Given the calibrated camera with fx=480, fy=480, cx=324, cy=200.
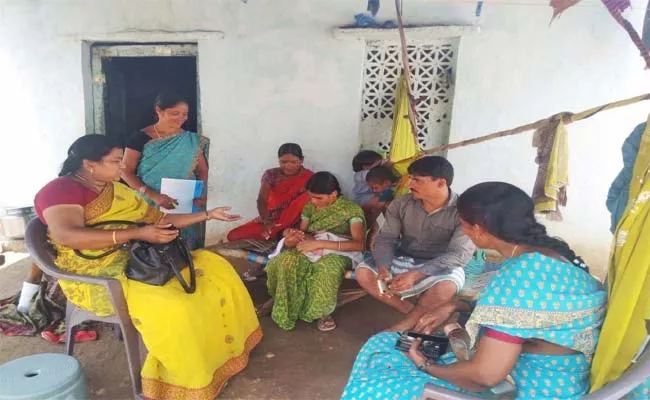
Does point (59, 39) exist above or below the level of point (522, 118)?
above

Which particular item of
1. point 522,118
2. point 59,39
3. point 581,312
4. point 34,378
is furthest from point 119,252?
point 522,118


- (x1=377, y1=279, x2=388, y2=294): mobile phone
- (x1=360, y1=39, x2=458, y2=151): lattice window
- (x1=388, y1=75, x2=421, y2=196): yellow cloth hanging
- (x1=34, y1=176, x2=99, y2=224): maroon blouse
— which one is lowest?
(x1=377, y1=279, x2=388, y2=294): mobile phone

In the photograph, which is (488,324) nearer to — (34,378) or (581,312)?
(581,312)

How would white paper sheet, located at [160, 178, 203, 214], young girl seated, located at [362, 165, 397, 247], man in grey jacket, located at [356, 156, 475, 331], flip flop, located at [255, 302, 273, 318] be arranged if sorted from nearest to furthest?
man in grey jacket, located at [356, 156, 475, 331]
flip flop, located at [255, 302, 273, 318]
white paper sheet, located at [160, 178, 203, 214]
young girl seated, located at [362, 165, 397, 247]

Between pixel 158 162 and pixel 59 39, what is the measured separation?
1.77 m

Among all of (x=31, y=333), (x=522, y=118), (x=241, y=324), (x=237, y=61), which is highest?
(x=237, y=61)

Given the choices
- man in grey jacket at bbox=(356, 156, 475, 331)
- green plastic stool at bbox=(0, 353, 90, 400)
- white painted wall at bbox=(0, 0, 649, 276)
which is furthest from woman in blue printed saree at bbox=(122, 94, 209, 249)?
man in grey jacket at bbox=(356, 156, 475, 331)

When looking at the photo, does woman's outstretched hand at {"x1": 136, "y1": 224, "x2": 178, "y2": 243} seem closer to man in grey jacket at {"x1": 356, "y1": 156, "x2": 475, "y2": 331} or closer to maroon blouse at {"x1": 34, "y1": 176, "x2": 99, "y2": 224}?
maroon blouse at {"x1": 34, "y1": 176, "x2": 99, "y2": 224}

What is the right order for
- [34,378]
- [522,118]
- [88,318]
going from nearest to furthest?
[34,378]
[88,318]
[522,118]

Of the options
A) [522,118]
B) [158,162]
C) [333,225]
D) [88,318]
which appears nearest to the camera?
[88,318]

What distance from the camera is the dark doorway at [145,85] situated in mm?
6090

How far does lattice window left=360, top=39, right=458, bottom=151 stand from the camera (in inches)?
→ 164

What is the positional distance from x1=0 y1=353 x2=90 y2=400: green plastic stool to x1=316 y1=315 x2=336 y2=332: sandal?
4.98 feet

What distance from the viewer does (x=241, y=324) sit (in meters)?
2.85
